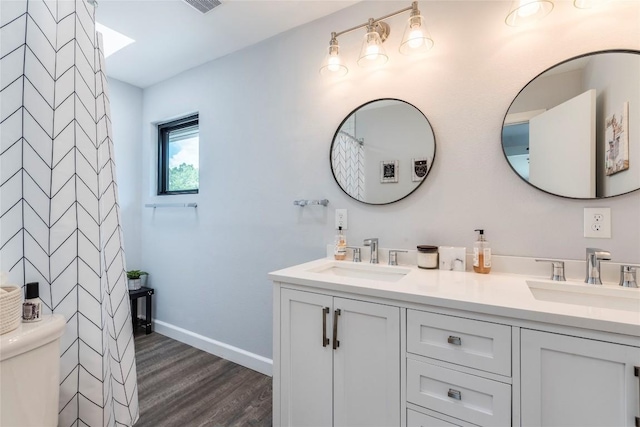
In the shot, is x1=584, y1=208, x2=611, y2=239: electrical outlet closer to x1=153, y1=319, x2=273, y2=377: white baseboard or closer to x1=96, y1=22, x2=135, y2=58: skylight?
x1=153, y1=319, x2=273, y2=377: white baseboard

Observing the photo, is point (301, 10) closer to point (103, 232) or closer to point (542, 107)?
point (542, 107)

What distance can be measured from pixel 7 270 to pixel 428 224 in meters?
1.71

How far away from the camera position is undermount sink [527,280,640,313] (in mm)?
1048

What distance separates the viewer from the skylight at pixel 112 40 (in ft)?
6.58

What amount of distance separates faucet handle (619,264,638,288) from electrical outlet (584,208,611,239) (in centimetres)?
13

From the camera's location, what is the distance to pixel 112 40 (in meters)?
2.12

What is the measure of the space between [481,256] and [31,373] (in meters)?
1.70

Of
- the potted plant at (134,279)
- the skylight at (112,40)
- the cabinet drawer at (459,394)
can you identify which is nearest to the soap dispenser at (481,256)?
the cabinet drawer at (459,394)

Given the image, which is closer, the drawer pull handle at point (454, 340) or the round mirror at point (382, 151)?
the drawer pull handle at point (454, 340)

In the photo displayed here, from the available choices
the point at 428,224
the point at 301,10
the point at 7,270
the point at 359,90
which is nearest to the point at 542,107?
the point at 428,224

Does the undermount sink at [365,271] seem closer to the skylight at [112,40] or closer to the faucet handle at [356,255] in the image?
the faucet handle at [356,255]

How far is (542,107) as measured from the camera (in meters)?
1.27

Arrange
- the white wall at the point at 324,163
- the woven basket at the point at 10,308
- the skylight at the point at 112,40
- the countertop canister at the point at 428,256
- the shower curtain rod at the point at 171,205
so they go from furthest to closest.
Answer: the shower curtain rod at the point at 171,205 < the skylight at the point at 112,40 < the countertop canister at the point at 428,256 < the white wall at the point at 324,163 < the woven basket at the point at 10,308

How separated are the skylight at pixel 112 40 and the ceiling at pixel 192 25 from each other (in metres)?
0.03
